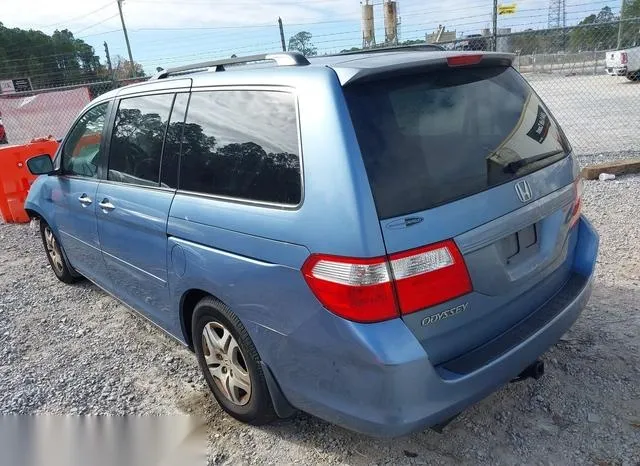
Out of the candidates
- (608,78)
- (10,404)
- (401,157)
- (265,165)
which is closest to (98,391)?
A: (10,404)

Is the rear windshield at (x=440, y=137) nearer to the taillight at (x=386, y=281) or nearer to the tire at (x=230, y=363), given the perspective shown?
the taillight at (x=386, y=281)

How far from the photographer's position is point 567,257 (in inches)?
107

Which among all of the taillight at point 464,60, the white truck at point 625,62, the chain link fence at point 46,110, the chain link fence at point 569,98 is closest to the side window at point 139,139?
the taillight at point 464,60

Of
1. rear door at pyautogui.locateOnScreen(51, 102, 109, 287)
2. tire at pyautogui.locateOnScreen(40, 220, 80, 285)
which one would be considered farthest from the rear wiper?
tire at pyautogui.locateOnScreen(40, 220, 80, 285)

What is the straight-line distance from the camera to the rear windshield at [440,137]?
206cm

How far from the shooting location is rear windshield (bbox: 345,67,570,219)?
2.06m

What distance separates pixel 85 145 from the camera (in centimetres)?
405

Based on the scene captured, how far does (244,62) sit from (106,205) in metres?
1.37

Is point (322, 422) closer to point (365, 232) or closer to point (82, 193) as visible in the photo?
point (365, 232)

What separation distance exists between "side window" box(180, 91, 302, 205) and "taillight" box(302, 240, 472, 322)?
0.36m

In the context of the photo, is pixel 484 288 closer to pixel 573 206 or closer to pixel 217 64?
pixel 573 206

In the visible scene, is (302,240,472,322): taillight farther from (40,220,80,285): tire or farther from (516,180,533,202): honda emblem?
(40,220,80,285): tire

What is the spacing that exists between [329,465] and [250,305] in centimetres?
87

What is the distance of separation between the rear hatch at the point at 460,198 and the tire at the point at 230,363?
926mm
